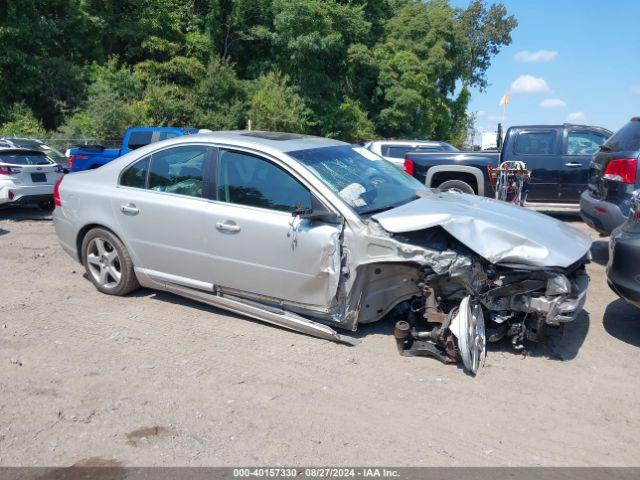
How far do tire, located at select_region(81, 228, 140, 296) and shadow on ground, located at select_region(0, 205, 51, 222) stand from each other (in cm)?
594

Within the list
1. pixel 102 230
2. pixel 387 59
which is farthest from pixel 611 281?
pixel 387 59

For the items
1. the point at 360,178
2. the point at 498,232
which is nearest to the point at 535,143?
the point at 360,178

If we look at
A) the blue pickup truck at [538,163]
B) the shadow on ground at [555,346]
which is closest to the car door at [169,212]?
the shadow on ground at [555,346]

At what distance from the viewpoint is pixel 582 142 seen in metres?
10.9

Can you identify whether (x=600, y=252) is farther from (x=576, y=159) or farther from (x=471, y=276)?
(x=471, y=276)

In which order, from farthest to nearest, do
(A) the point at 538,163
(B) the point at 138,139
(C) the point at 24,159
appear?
(B) the point at 138,139
(C) the point at 24,159
(A) the point at 538,163

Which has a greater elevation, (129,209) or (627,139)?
(627,139)

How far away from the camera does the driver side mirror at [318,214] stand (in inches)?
181

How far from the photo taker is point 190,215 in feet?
17.1

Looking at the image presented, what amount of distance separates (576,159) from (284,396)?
28.4ft

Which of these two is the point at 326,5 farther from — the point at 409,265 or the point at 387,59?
the point at 409,265

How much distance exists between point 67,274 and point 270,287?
10.6 ft

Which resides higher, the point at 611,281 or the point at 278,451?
the point at 611,281

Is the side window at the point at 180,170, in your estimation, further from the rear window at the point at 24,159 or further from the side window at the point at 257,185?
the rear window at the point at 24,159
